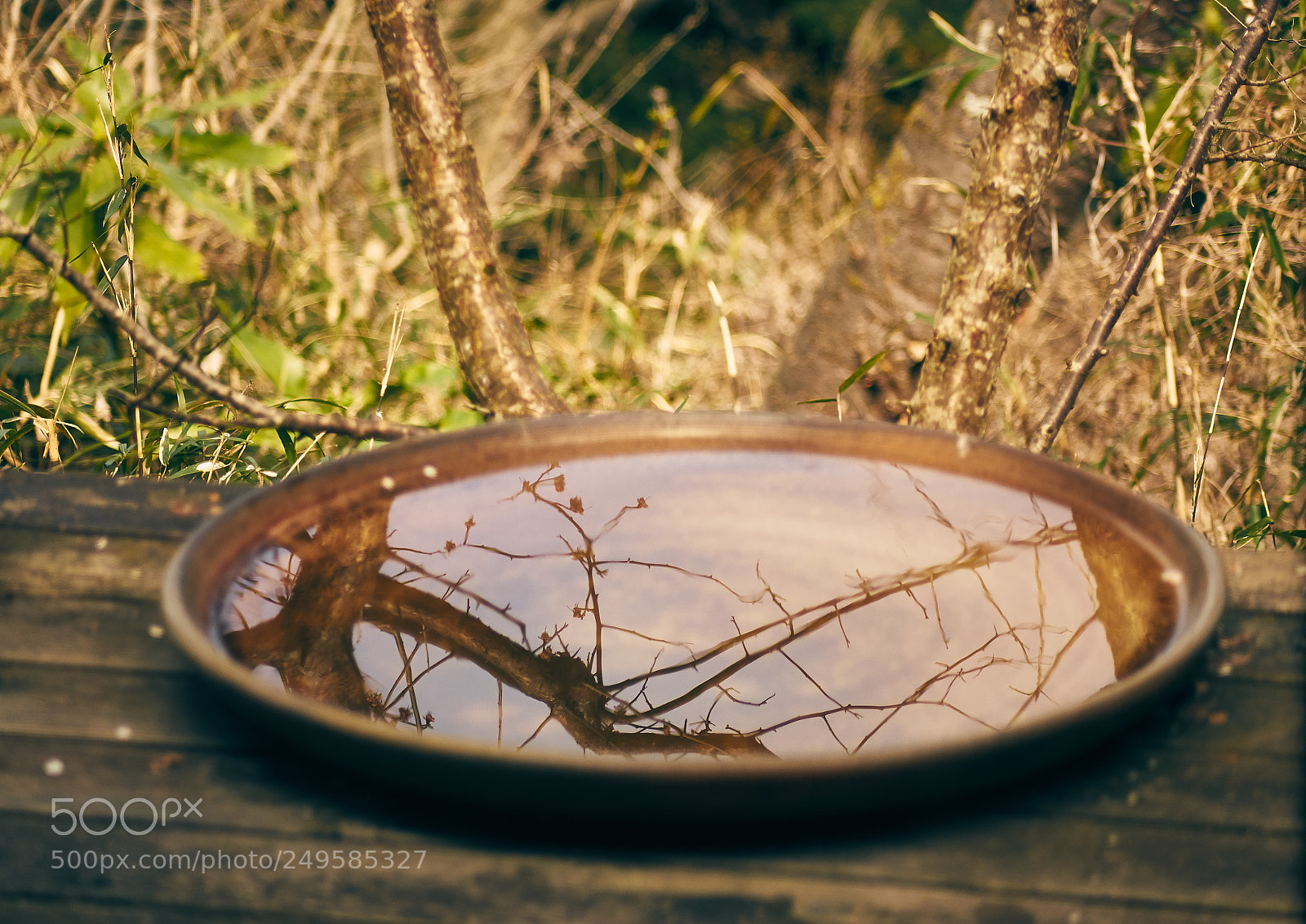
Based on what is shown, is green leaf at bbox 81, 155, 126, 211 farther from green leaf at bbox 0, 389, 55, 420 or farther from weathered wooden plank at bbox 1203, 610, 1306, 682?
weathered wooden plank at bbox 1203, 610, 1306, 682

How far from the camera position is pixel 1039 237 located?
1.95 metres

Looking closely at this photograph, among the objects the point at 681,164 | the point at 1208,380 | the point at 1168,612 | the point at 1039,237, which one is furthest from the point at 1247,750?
the point at 681,164

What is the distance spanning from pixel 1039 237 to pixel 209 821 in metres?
1.92

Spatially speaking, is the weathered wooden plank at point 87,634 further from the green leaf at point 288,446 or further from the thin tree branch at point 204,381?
the green leaf at point 288,446

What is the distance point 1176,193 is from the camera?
1.16m

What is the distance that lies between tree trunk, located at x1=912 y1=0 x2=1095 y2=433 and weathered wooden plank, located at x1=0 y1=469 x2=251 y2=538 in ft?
3.38

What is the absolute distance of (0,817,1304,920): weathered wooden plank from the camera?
1.72 ft

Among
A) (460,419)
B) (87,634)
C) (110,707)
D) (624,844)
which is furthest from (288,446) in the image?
(624,844)

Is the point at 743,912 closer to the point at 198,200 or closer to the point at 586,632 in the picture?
the point at 586,632

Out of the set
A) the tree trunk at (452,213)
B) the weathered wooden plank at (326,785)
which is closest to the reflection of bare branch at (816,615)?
the weathered wooden plank at (326,785)

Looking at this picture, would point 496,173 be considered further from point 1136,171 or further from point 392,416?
point 1136,171

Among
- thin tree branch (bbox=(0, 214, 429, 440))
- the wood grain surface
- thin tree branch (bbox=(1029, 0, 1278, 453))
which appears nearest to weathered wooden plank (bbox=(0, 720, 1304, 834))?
the wood grain surface

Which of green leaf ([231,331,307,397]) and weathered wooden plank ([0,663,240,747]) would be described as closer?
weathered wooden plank ([0,663,240,747])

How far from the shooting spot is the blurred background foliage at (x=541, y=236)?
1.59 meters
